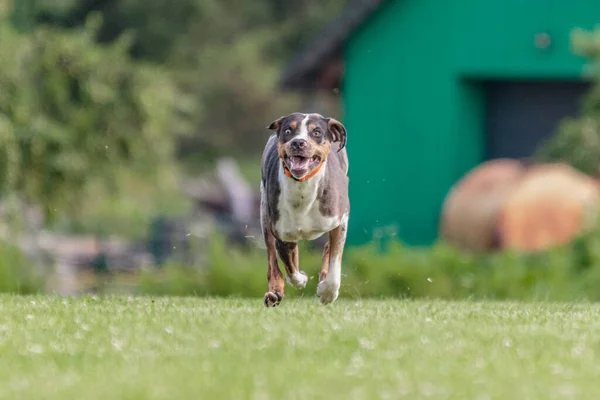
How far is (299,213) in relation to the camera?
35.6ft

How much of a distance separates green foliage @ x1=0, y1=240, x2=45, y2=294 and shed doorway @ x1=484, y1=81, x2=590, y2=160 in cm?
1172

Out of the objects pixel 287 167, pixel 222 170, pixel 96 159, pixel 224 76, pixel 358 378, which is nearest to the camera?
pixel 358 378

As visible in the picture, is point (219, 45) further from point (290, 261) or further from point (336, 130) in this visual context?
point (336, 130)

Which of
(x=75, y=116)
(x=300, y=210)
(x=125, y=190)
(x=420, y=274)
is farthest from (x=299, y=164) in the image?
(x=125, y=190)

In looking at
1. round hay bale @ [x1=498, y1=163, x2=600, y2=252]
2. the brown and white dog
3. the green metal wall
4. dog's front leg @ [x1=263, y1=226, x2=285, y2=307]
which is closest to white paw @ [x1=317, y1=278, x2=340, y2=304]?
the brown and white dog

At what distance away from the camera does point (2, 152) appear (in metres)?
19.6

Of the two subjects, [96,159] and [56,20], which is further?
[56,20]

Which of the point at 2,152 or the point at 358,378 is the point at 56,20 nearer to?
the point at 2,152

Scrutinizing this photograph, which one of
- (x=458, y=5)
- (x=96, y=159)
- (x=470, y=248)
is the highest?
(x=458, y=5)

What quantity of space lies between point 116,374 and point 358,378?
1329mm

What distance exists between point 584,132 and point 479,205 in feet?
6.80

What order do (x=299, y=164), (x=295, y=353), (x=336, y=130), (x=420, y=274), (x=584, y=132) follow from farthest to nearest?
(x=584, y=132), (x=420, y=274), (x=336, y=130), (x=299, y=164), (x=295, y=353)

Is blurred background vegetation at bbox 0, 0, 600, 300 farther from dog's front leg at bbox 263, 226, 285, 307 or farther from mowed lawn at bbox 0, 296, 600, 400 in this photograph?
mowed lawn at bbox 0, 296, 600, 400

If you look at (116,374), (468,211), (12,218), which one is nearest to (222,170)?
(468,211)
